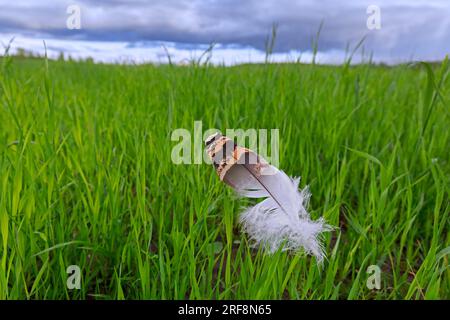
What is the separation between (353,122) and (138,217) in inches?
40.5

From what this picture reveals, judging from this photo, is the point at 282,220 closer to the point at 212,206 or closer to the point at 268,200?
the point at 268,200

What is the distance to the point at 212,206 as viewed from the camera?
121 cm

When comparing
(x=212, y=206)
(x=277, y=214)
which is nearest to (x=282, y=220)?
(x=277, y=214)

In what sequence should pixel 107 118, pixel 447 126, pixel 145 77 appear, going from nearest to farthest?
pixel 447 126, pixel 107 118, pixel 145 77

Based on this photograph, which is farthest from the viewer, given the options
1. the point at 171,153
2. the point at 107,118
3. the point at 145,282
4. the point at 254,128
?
the point at 107,118

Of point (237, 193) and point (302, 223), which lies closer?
point (302, 223)

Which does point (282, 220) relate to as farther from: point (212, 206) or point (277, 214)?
point (212, 206)

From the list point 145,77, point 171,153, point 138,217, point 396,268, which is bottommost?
point 396,268

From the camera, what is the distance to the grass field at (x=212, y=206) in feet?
3.58

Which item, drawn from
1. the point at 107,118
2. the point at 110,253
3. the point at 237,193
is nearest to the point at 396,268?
the point at 237,193

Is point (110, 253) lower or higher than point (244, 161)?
lower

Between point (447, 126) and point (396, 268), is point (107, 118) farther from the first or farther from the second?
point (447, 126)

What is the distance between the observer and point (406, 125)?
2.04 m

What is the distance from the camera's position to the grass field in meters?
1.09
